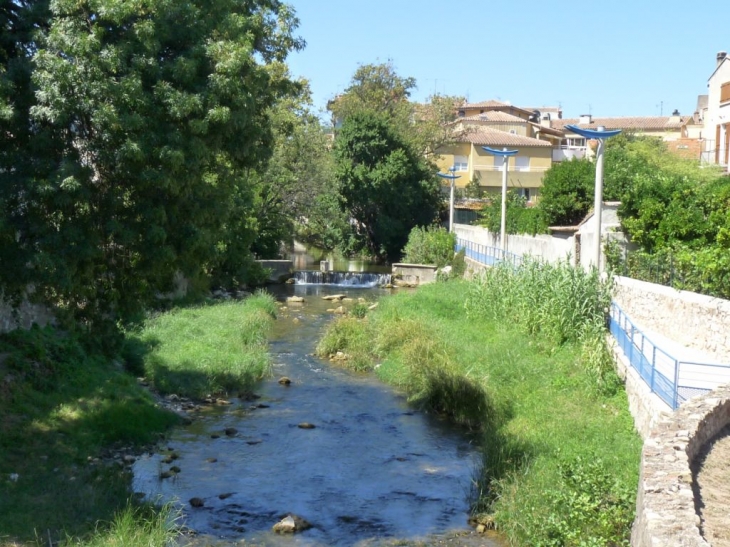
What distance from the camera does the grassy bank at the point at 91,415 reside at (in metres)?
10.5

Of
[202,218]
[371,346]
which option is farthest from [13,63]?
[371,346]

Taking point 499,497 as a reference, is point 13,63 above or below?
above

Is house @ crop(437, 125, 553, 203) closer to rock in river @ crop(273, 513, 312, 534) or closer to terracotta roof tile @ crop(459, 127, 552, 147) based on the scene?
terracotta roof tile @ crop(459, 127, 552, 147)

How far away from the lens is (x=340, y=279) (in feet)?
138

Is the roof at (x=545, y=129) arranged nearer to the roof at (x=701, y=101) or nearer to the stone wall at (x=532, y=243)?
→ the roof at (x=701, y=101)

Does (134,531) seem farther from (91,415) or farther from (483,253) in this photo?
(483,253)

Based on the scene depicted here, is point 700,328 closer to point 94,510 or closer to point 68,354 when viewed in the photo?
point 94,510

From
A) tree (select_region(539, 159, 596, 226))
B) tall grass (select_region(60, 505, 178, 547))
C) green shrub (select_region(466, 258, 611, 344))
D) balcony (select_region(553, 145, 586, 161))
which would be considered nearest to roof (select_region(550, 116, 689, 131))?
balcony (select_region(553, 145, 586, 161))

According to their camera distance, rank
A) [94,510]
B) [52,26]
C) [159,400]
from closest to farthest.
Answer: [94,510] → [52,26] → [159,400]

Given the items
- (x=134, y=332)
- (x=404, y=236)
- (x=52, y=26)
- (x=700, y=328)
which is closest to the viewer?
(x=52, y=26)

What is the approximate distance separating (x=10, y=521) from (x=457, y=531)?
19.8 feet

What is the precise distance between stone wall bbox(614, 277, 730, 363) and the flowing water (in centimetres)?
464

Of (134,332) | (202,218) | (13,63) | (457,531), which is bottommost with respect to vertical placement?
(457,531)

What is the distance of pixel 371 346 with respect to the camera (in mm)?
23562
